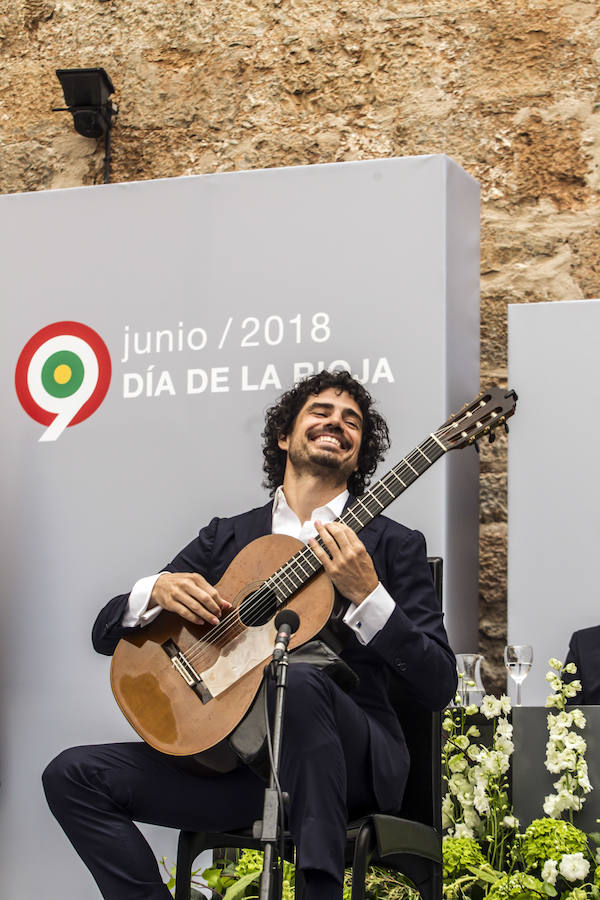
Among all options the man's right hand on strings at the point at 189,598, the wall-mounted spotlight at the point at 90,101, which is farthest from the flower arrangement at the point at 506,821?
the wall-mounted spotlight at the point at 90,101

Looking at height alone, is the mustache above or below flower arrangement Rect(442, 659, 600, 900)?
above

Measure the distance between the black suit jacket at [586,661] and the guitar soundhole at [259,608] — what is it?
109 centimetres

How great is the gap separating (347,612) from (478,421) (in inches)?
23.1

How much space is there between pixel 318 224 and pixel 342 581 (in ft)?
5.16

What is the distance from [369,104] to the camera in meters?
5.01

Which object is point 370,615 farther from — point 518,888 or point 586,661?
point 586,661

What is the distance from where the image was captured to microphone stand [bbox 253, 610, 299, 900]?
2.14 m

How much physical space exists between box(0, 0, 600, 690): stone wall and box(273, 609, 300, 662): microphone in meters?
2.09

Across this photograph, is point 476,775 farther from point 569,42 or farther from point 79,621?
point 569,42

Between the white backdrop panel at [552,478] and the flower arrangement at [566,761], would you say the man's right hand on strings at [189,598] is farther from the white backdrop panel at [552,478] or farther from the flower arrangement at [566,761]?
the white backdrop panel at [552,478]

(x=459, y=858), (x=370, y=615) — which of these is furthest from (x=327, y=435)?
(x=459, y=858)

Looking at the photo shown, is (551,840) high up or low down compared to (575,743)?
down

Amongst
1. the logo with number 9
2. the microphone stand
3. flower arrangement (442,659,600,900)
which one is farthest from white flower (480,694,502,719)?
the logo with number 9

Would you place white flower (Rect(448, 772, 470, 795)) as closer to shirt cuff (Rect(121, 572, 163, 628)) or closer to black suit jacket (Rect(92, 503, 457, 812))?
black suit jacket (Rect(92, 503, 457, 812))
